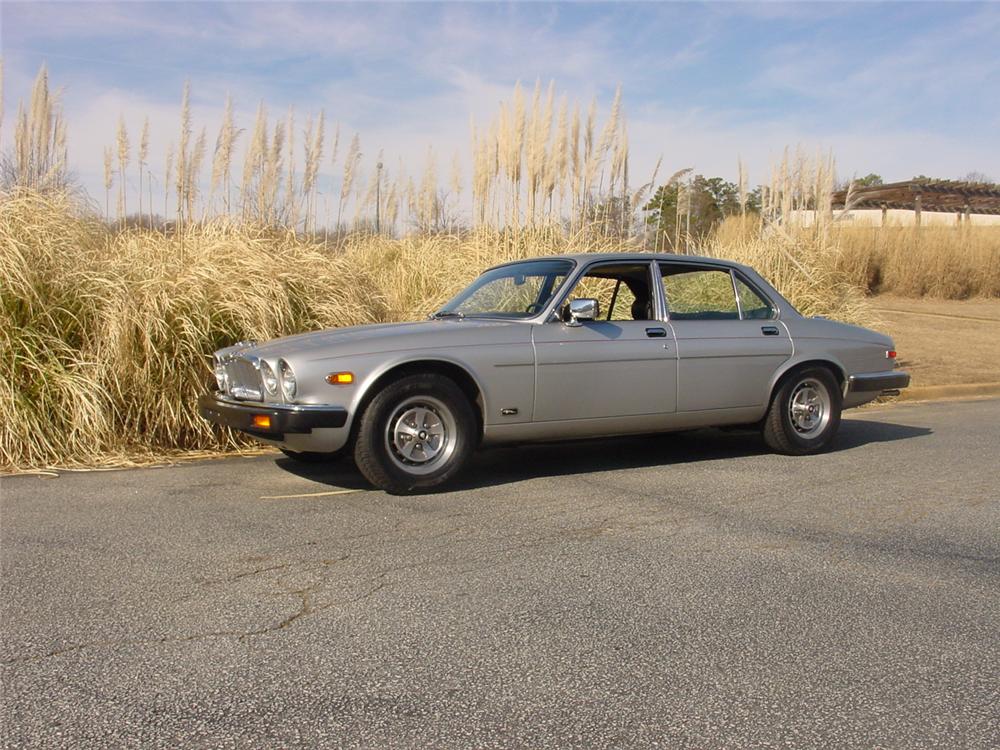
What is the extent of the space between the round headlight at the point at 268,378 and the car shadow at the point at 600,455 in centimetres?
83

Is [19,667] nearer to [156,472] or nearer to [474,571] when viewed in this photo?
[474,571]

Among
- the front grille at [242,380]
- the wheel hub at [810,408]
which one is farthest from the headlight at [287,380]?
the wheel hub at [810,408]

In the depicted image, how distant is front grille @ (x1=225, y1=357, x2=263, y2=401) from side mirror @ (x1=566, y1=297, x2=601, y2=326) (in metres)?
2.04

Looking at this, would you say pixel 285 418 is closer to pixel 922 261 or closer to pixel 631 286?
pixel 631 286

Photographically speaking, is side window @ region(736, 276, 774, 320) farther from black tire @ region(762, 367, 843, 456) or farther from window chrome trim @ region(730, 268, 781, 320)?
black tire @ region(762, 367, 843, 456)

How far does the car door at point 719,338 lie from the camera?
7133 mm

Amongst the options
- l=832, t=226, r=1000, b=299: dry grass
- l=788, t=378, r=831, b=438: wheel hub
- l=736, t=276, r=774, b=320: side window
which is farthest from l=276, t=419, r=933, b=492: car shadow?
l=832, t=226, r=1000, b=299: dry grass

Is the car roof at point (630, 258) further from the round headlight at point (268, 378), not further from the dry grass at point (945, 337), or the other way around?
the dry grass at point (945, 337)

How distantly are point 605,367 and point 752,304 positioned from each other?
1.68 metres

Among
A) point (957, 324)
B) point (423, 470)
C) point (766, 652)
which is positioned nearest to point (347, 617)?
point (766, 652)

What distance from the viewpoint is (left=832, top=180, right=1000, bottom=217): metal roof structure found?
3456cm

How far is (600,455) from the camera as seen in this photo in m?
7.79

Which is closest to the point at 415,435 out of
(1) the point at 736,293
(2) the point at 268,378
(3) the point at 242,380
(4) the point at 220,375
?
(2) the point at 268,378

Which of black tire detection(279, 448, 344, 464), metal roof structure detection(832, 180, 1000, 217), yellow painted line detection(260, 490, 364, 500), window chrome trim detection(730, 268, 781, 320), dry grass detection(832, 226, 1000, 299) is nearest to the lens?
yellow painted line detection(260, 490, 364, 500)
